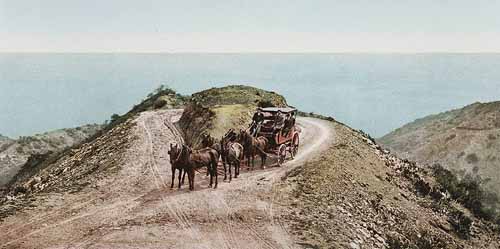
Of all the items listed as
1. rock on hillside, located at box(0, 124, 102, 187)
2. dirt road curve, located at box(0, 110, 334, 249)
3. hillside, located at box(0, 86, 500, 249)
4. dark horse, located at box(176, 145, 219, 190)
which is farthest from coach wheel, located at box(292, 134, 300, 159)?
rock on hillside, located at box(0, 124, 102, 187)

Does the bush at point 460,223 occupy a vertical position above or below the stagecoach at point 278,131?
below

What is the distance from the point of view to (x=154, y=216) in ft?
66.5

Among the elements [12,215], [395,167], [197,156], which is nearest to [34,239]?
[12,215]

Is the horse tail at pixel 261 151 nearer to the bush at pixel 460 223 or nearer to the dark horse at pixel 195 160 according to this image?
the dark horse at pixel 195 160

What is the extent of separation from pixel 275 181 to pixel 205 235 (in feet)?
25.2

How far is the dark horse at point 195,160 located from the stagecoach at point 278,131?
20.3 feet

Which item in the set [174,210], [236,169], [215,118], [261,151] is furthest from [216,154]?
[215,118]

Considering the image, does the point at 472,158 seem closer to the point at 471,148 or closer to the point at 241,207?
the point at 471,148

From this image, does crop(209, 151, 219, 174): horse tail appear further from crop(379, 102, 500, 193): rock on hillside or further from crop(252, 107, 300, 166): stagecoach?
crop(379, 102, 500, 193): rock on hillside

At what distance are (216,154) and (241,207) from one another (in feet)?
11.2

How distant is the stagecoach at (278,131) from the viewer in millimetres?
29688

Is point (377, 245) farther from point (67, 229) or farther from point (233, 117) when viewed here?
point (233, 117)

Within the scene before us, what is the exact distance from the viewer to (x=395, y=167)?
3944 cm

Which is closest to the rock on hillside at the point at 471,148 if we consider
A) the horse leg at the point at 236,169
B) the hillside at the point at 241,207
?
the hillside at the point at 241,207
